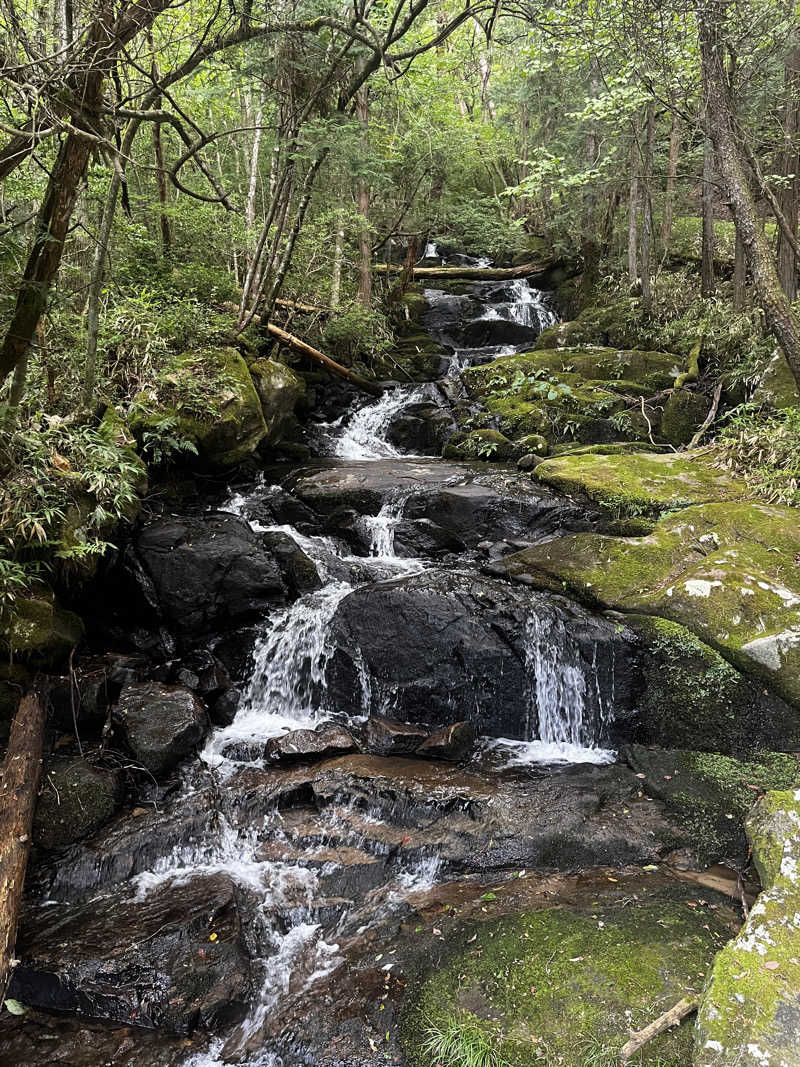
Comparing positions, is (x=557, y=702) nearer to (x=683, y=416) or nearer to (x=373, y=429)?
(x=683, y=416)

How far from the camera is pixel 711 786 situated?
16.1 ft

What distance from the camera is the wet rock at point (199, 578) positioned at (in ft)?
23.6

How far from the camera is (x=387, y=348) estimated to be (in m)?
15.3

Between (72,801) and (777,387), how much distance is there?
1044cm

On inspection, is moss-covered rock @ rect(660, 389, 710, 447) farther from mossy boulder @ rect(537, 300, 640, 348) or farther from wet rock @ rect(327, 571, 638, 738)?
wet rock @ rect(327, 571, 638, 738)

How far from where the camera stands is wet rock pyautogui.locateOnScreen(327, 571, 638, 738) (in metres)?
6.14

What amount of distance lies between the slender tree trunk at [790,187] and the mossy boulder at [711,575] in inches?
213

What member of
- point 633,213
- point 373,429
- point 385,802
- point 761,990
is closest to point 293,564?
point 385,802

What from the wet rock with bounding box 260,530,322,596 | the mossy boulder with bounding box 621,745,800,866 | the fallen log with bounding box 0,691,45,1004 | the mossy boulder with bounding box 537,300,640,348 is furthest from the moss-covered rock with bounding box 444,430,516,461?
→ the fallen log with bounding box 0,691,45,1004

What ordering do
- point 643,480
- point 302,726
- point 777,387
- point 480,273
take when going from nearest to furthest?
point 302,726, point 643,480, point 777,387, point 480,273

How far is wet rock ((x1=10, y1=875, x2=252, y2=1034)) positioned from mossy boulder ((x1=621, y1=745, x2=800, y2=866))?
3.26 m

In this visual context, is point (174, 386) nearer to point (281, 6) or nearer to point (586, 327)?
point (281, 6)

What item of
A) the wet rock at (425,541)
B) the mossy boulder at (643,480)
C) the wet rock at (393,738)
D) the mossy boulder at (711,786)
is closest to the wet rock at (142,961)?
the wet rock at (393,738)

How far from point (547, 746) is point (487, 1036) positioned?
322cm
